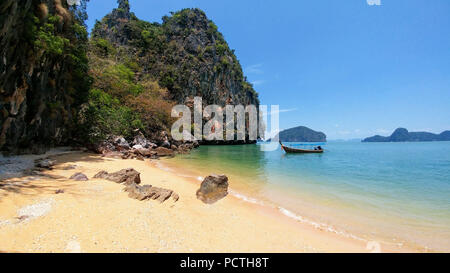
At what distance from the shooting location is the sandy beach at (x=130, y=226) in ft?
8.32

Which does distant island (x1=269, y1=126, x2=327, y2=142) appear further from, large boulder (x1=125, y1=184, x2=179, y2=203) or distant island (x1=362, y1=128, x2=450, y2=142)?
large boulder (x1=125, y1=184, x2=179, y2=203)

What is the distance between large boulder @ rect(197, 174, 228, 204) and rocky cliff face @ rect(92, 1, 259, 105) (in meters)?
33.1

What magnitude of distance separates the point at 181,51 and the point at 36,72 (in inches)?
1354

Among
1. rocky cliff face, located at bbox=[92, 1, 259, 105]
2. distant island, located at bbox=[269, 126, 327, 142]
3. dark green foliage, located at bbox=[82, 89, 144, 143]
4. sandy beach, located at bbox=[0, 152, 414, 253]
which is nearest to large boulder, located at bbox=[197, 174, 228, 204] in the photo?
sandy beach, located at bbox=[0, 152, 414, 253]

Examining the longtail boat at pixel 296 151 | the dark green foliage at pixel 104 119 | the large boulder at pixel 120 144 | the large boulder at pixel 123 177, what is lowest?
the longtail boat at pixel 296 151

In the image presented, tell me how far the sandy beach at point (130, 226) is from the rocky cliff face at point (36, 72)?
5.31 meters

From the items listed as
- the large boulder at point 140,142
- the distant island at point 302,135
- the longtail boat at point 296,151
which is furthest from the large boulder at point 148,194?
the distant island at point 302,135

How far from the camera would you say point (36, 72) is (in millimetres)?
9102

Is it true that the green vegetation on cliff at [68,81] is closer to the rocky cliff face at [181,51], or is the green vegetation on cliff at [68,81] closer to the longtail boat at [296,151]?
the rocky cliff face at [181,51]

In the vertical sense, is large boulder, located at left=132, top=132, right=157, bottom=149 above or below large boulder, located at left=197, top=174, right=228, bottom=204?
above

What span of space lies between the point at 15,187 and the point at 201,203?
4.52 meters

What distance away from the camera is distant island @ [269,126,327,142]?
174 m
